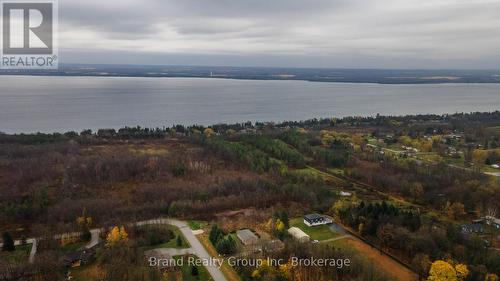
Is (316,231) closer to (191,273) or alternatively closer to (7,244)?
(191,273)

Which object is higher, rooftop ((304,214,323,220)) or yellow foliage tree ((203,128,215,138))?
yellow foliage tree ((203,128,215,138))

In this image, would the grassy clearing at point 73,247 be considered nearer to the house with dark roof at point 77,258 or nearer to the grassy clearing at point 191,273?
the house with dark roof at point 77,258

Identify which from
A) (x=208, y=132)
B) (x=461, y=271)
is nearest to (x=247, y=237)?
(x=461, y=271)

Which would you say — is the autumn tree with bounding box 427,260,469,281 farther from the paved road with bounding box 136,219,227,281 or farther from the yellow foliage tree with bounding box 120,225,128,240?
the yellow foliage tree with bounding box 120,225,128,240

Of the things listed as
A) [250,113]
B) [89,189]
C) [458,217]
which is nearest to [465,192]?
[458,217]

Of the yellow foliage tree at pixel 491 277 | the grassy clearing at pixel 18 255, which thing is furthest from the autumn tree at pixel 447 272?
the grassy clearing at pixel 18 255

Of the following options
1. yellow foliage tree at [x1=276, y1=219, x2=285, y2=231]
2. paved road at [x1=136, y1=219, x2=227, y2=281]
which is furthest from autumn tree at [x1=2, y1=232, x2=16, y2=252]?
yellow foliage tree at [x1=276, y1=219, x2=285, y2=231]
